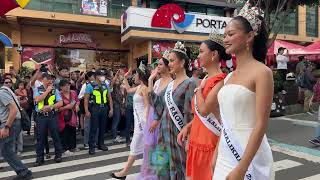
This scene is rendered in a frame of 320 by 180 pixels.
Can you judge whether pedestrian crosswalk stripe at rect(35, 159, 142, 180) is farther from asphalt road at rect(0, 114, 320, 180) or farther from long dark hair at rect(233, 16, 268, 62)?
long dark hair at rect(233, 16, 268, 62)

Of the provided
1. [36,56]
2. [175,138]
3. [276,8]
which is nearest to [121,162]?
[175,138]

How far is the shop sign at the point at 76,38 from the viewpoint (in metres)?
21.8

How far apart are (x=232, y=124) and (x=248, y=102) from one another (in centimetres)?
19

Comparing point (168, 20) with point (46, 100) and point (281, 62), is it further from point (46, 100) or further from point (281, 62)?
point (46, 100)

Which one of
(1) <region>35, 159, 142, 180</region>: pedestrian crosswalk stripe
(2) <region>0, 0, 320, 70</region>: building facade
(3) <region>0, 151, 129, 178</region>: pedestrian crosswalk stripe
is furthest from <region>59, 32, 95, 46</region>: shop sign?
(1) <region>35, 159, 142, 180</region>: pedestrian crosswalk stripe

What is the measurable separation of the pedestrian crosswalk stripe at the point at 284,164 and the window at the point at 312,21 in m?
25.0

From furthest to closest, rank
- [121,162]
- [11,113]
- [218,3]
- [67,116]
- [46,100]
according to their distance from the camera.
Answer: [218,3]
[67,116]
[121,162]
[46,100]
[11,113]

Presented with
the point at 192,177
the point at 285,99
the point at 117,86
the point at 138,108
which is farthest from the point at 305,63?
the point at 192,177

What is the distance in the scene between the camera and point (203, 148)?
3256mm

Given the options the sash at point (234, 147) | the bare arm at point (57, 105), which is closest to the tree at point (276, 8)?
the bare arm at point (57, 105)

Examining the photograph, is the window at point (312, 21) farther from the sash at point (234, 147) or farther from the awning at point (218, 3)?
the sash at point (234, 147)

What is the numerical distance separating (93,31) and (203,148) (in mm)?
20160

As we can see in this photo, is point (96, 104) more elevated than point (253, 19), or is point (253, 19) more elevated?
point (253, 19)

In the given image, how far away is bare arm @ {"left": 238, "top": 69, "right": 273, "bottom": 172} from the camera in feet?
7.39
